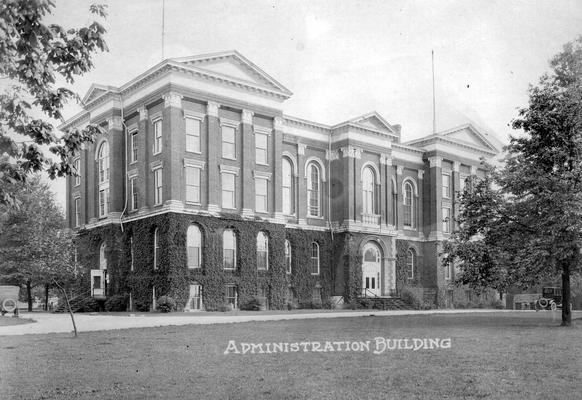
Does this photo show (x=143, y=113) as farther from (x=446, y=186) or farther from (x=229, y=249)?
(x=446, y=186)

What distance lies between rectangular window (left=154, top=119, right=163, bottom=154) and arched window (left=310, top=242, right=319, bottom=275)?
13.5m

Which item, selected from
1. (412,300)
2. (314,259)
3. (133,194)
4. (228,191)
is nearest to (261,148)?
(228,191)

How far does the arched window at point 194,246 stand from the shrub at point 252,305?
11.6 feet

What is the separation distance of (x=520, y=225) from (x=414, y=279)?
27356 millimetres

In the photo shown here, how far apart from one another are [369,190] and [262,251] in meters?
11.6

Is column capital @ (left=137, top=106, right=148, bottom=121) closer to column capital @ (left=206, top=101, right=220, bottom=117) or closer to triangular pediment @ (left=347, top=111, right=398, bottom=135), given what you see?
column capital @ (left=206, top=101, right=220, bottom=117)

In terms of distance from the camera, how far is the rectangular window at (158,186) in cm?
3578

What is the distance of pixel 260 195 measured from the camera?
38.4 m

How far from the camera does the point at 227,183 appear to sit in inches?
1447

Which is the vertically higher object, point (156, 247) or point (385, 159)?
point (385, 159)

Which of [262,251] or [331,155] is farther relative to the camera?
[331,155]

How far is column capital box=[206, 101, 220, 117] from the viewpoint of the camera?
35.6 meters

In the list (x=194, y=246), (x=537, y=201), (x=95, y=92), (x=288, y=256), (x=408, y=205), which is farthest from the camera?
(x=408, y=205)

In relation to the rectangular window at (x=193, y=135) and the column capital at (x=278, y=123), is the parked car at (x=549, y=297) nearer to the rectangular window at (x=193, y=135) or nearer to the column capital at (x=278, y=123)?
the column capital at (x=278, y=123)
